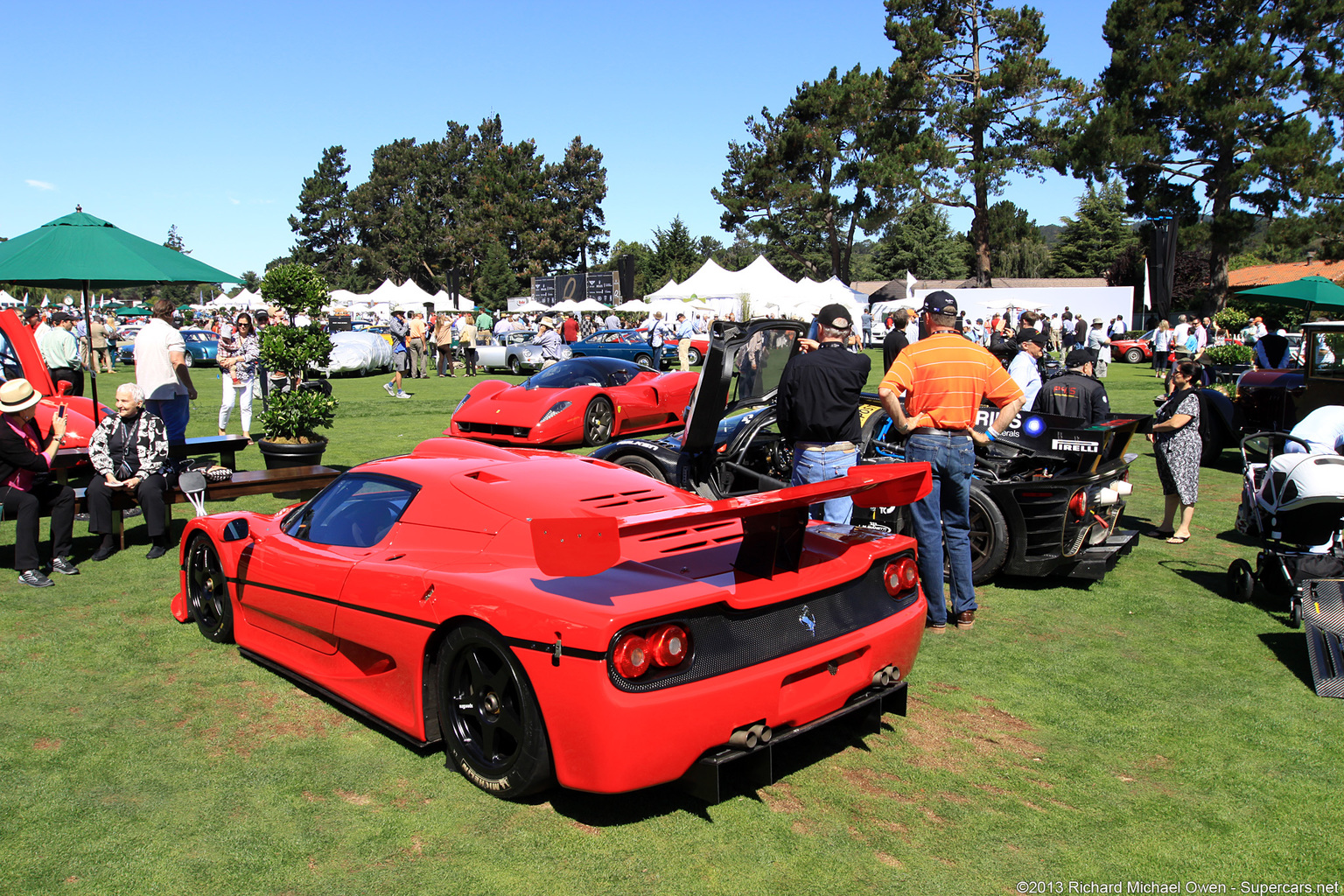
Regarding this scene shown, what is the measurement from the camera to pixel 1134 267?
2073 inches

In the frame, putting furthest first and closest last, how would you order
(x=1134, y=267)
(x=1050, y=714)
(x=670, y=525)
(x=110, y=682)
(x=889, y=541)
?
(x=1134, y=267) < (x=110, y=682) < (x=1050, y=714) < (x=889, y=541) < (x=670, y=525)

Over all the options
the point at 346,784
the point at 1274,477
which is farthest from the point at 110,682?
the point at 1274,477

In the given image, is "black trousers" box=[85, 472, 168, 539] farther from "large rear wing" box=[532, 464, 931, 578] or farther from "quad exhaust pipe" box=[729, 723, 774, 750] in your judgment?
"quad exhaust pipe" box=[729, 723, 774, 750]

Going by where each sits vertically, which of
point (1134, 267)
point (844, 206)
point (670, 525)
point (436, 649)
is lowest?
point (436, 649)

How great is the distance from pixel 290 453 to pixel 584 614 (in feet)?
24.8

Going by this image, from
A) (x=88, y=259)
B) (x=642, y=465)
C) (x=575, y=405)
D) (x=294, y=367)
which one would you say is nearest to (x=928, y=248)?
(x=575, y=405)

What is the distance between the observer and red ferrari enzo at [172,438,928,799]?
2.94 meters

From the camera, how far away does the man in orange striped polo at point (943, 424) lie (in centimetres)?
518

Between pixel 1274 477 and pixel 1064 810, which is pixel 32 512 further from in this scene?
pixel 1274 477

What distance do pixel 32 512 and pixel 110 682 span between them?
2408mm

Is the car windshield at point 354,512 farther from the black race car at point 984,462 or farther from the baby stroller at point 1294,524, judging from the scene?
the baby stroller at point 1294,524

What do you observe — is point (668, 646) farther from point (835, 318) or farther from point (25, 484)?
point (25, 484)

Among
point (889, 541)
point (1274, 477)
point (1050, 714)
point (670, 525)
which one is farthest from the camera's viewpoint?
point (1274, 477)

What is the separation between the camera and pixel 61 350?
12.2 meters
